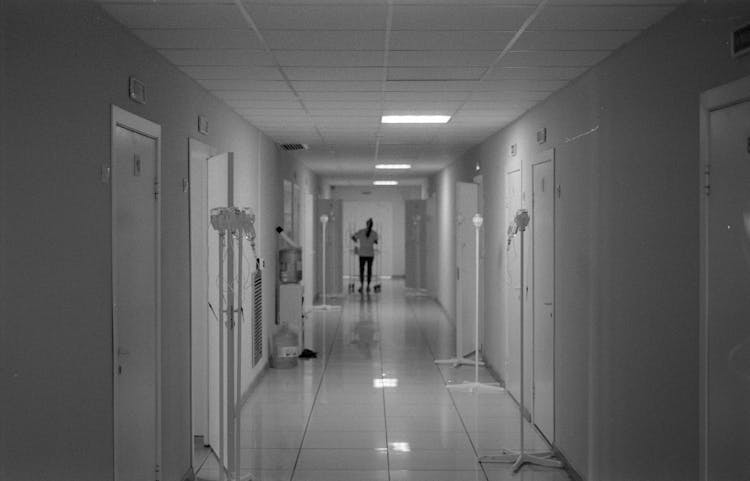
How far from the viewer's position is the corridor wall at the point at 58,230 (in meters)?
2.73

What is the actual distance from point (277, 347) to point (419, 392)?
82.6 inches

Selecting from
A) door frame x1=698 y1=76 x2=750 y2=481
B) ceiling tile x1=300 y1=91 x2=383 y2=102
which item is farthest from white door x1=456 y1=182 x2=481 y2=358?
door frame x1=698 y1=76 x2=750 y2=481

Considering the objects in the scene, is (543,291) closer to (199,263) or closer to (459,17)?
(199,263)

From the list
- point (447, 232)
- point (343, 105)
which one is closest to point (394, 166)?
point (447, 232)

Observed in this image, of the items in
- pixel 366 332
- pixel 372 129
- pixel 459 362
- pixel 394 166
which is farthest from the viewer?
pixel 394 166

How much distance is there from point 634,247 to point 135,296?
2.64m

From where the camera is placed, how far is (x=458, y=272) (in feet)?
31.4

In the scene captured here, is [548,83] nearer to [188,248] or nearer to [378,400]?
[188,248]

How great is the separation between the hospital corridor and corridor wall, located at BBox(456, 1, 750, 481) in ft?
0.07

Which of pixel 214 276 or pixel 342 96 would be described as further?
pixel 342 96

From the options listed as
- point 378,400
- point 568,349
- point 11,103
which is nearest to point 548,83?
point 568,349

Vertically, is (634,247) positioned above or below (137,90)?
below

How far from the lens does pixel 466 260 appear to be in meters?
9.81

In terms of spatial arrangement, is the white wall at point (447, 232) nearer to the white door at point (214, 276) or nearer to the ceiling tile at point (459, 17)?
the white door at point (214, 276)
